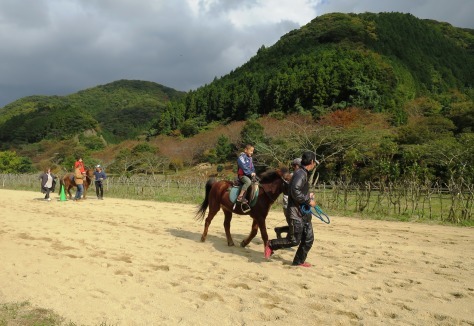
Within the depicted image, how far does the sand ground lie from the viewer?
3.85 meters

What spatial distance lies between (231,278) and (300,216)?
4.52 feet

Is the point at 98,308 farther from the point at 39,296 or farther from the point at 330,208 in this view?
the point at 330,208

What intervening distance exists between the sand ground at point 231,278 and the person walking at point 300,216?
32cm

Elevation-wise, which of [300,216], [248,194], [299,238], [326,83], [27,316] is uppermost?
[326,83]

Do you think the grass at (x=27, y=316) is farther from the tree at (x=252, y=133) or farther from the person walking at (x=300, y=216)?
the tree at (x=252, y=133)

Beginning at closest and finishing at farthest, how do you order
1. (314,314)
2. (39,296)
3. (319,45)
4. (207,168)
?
(314,314)
(39,296)
(207,168)
(319,45)

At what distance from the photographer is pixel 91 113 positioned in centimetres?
11475

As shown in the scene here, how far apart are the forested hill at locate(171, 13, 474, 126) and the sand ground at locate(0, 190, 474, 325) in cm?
3425

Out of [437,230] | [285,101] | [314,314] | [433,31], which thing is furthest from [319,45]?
[314,314]

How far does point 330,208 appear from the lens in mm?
14500

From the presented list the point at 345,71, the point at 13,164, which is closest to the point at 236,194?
the point at 345,71

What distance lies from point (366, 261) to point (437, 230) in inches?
175

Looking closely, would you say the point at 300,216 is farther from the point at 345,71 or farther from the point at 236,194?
the point at 345,71

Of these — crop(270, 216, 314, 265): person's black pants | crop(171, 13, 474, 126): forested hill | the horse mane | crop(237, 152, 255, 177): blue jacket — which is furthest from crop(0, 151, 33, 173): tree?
crop(270, 216, 314, 265): person's black pants
